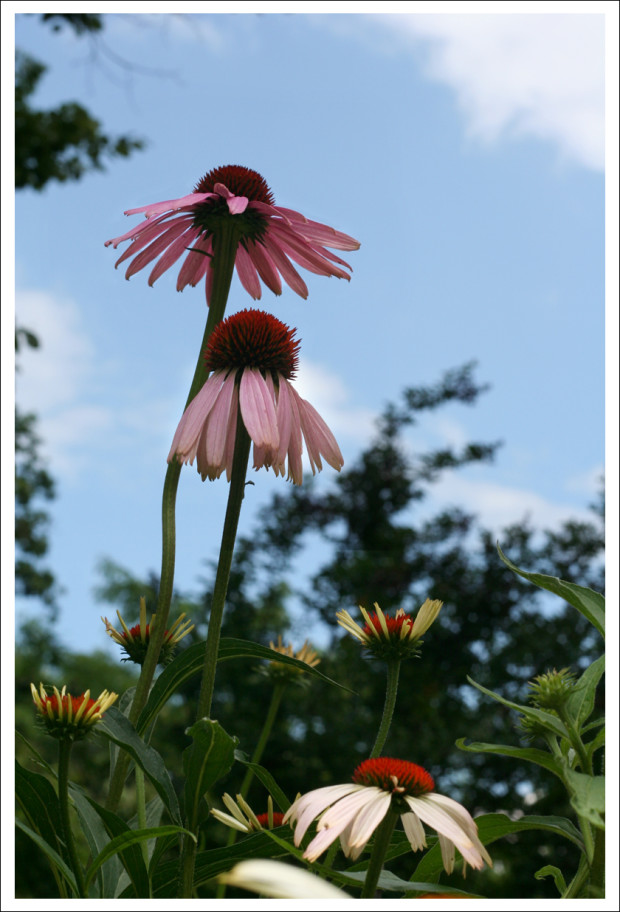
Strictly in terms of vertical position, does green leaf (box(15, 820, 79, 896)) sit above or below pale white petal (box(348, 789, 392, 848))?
below

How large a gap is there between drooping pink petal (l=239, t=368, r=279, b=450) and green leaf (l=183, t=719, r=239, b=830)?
14cm

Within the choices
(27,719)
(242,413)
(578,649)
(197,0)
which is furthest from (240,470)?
(27,719)

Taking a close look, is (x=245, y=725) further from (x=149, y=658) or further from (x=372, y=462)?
(x=149, y=658)

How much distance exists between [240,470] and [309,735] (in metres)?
2.26

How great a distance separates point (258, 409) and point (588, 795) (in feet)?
0.78

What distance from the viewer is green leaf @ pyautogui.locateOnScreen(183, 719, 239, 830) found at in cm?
37

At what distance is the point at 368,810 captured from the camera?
1.17 feet

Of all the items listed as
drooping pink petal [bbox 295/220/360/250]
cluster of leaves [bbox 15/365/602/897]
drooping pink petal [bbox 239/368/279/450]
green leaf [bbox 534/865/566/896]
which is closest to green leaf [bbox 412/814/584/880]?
green leaf [bbox 534/865/566/896]

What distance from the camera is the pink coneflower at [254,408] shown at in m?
0.44

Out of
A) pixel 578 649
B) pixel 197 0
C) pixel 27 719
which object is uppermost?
pixel 197 0

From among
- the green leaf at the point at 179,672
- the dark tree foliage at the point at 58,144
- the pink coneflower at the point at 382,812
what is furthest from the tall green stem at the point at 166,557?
the dark tree foliage at the point at 58,144

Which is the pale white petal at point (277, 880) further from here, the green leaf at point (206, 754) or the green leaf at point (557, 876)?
the green leaf at point (557, 876)

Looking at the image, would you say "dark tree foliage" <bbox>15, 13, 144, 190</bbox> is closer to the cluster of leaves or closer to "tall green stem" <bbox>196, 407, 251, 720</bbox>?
the cluster of leaves

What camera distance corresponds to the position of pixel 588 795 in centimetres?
33
